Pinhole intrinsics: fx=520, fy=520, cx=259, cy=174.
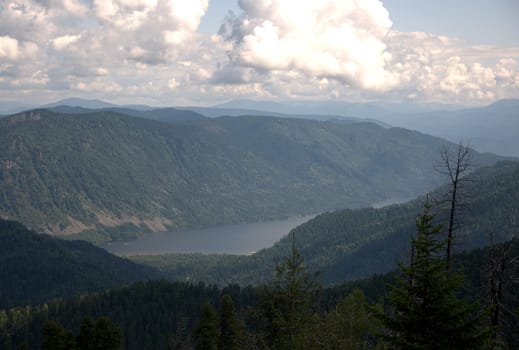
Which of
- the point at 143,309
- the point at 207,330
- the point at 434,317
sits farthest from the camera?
the point at 143,309

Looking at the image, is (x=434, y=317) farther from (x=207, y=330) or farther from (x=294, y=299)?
(x=207, y=330)

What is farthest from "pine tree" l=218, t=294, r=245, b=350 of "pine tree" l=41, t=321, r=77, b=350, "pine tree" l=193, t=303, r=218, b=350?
Answer: "pine tree" l=41, t=321, r=77, b=350

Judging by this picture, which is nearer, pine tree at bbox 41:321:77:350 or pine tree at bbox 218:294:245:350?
pine tree at bbox 41:321:77:350

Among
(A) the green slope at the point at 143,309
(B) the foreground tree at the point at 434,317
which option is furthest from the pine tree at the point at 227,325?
(A) the green slope at the point at 143,309

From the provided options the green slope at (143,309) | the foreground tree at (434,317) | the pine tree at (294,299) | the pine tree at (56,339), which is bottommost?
the green slope at (143,309)

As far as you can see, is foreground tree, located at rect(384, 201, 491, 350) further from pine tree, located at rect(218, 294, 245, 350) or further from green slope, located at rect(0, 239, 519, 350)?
green slope, located at rect(0, 239, 519, 350)

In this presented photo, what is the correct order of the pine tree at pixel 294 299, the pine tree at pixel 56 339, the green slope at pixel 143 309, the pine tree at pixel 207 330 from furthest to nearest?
the green slope at pixel 143 309 < the pine tree at pixel 207 330 < the pine tree at pixel 56 339 < the pine tree at pixel 294 299

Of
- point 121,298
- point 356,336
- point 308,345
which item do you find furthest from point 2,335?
point 308,345

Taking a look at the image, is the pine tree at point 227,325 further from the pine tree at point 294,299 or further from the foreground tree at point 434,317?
the foreground tree at point 434,317

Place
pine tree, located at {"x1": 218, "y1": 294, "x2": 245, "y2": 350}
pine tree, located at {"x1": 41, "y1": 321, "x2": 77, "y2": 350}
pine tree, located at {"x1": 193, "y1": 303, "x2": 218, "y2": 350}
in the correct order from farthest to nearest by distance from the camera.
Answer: pine tree, located at {"x1": 193, "y1": 303, "x2": 218, "y2": 350}, pine tree, located at {"x1": 218, "y1": 294, "x2": 245, "y2": 350}, pine tree, located at {"x1": 41, "y1": 321, "x2": 77, "y2": 350}

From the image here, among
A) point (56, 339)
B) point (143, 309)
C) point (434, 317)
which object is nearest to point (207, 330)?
point (56, 339)

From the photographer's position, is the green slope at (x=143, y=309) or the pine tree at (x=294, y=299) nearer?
the pine tree at (x=294, y=299)

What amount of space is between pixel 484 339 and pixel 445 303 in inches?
77.6

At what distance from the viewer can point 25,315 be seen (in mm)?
158000
